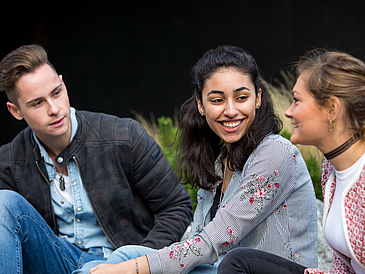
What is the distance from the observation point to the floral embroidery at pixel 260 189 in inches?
71.8

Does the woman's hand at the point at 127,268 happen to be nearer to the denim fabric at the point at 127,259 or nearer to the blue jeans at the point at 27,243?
the denim fabric at the point at 127,259

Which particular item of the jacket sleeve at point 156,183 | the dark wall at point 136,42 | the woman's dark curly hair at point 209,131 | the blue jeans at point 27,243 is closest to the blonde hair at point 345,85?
the woman's dark curly hair at point 209,131

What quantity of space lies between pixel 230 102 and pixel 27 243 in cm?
124

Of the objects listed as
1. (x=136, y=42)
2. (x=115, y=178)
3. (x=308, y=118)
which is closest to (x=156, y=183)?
(x=115, y=178)

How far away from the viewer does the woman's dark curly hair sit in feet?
6.73

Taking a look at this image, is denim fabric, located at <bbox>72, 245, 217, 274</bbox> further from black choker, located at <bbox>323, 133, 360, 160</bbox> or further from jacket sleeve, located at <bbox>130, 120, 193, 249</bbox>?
black choker, located at <bbox>323, 133, 360, 160</bbox>

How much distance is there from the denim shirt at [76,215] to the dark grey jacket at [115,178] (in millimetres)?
39

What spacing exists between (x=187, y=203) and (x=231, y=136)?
2.37 feet

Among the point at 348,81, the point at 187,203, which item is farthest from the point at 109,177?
the point at 348,81

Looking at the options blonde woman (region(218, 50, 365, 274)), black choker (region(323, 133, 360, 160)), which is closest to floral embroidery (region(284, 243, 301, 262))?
blonde woman (region(218, 50, 365, 274))

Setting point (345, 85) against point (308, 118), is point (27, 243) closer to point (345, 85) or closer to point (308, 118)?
point (308, 118)

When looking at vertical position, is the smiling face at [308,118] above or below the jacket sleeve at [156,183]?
above

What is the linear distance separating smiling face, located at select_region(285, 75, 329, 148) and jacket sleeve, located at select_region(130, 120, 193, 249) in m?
1.08

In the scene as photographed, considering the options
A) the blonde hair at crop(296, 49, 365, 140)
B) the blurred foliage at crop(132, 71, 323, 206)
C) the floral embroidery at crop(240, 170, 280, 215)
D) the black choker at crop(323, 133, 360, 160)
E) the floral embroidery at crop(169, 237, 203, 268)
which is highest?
the blonde hair at crop(296, 49, 365, 140)
